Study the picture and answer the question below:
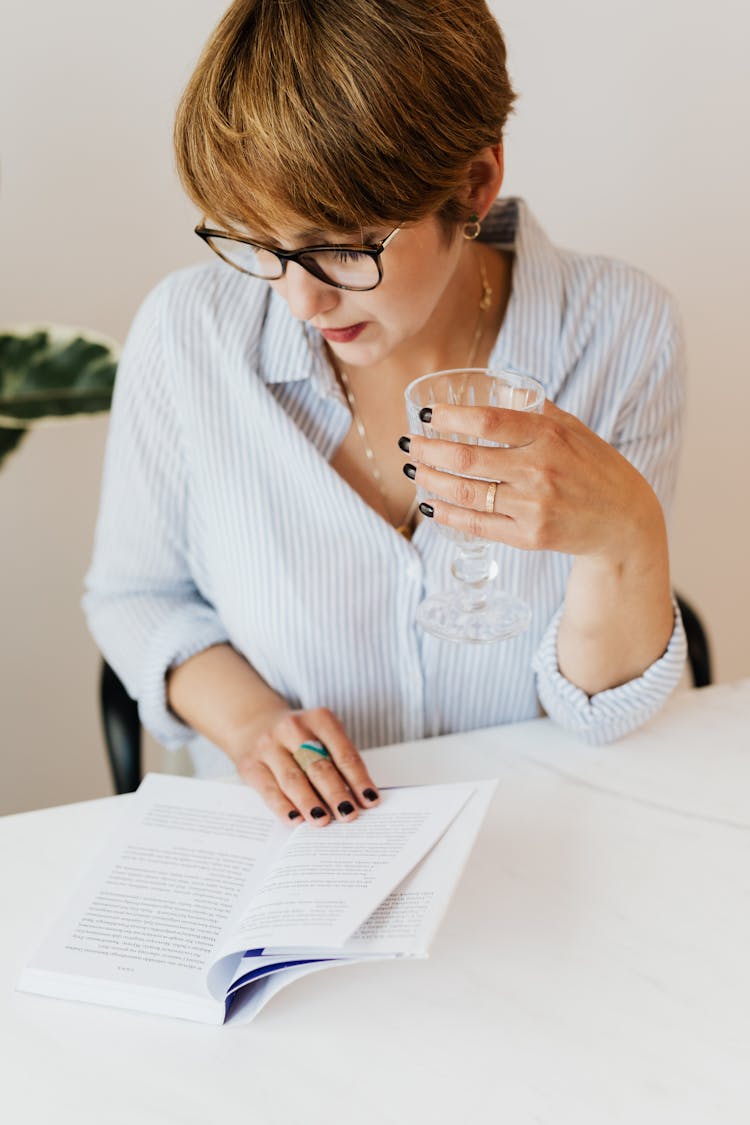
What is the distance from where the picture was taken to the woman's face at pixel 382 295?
3.91 ft

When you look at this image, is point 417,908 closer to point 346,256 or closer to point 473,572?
point 473,572

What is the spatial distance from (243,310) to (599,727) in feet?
2.33

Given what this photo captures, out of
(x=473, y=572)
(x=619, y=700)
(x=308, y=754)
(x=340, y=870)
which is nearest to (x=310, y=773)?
(x=308, y=754)

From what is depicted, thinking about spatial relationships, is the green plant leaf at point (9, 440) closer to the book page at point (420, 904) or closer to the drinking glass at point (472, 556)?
the drinking glass at point (472, 556)

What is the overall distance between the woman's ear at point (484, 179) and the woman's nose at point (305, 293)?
20cm

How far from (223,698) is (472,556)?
0.42 metres

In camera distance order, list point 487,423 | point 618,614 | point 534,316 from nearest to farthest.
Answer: point 487,423 < point 618,614 < point 534,316

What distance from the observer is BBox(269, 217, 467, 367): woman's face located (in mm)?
1192

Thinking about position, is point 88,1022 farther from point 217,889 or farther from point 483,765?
point 483,765

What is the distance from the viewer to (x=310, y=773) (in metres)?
1.28

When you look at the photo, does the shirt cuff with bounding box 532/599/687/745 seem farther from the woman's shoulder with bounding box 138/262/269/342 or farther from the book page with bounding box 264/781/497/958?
the woman's shoulder with bounding box 138/262/269/342

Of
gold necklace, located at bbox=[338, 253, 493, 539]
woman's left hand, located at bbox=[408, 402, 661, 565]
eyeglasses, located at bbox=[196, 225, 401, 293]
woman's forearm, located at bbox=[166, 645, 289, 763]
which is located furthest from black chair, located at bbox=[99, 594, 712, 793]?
eyeglasses, located at bbox=[196, 225, 401, 293]

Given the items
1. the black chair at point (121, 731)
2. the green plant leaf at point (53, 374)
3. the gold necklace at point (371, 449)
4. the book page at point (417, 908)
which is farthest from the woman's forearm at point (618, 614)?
the green plant leaf at point (53, 374)

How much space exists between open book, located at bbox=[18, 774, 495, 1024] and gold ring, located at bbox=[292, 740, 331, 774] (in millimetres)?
68
